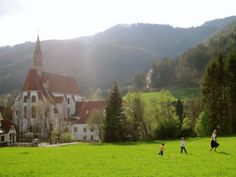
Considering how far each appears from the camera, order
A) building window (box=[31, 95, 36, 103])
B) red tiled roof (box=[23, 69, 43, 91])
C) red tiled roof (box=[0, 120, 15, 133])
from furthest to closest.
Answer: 1. red tiled roof (box=[23, 69, 43, 91])
2. building window (box=[31, 95, 36, 103])
3. red tiled roof (box=[0, 120, 15, 133])

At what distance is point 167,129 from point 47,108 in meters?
35.5

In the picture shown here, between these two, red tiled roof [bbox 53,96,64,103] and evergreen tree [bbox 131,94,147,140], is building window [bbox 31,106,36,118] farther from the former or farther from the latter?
evergreen tree [bbox 131,94,147,140]

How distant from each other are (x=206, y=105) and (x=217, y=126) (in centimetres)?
481

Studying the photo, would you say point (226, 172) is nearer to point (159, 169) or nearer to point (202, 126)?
point (159, 169)

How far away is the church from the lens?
9700 cm

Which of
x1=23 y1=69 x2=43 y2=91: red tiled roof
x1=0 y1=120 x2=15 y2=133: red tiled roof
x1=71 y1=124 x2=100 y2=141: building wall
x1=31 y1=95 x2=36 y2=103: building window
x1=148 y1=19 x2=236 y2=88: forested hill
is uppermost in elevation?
x1=148 y1=19 x2=236 y2=88: forested hill

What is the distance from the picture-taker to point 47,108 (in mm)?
97875

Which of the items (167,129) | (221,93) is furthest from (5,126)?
(221,93)

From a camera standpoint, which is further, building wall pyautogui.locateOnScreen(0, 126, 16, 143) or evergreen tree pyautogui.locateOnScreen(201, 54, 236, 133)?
building wall pyautogui.locateOnScreen(0, 126, 16, 143)

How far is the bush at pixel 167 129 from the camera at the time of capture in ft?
244

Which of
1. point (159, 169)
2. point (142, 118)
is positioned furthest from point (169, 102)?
point (159, 169)

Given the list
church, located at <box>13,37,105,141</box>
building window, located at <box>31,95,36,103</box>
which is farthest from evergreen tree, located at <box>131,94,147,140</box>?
building window, located at <box>31,95,36,103</box>

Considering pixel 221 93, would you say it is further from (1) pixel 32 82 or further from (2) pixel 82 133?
(1) pixel 32 82

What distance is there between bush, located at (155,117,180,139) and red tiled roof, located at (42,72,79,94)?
1955 inches
